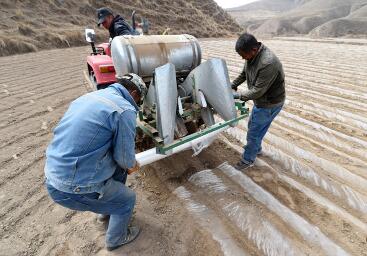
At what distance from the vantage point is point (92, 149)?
7.48 ft

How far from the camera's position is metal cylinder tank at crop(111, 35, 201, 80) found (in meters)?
4.07

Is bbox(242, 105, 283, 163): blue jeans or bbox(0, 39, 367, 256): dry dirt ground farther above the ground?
bbox(242, 105, 283, 163): blue jeans

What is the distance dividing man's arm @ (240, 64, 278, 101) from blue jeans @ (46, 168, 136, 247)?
72.5 inches

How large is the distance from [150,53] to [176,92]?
3.55 ft

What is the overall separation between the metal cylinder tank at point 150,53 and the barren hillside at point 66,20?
1074 cm

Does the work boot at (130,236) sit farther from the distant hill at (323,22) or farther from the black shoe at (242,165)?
the distant hill at (323,22)

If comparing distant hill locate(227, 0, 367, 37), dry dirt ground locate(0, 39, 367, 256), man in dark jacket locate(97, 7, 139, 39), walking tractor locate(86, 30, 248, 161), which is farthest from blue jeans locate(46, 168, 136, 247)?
distant hill locate(227, 0, 367, 37)

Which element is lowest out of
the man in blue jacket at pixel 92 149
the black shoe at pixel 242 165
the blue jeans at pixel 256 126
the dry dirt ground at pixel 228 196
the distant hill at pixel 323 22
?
the distant hill at pixel 323 22

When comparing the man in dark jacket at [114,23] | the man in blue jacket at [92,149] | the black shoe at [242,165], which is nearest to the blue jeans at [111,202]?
the man in blue jacket at [92,149]

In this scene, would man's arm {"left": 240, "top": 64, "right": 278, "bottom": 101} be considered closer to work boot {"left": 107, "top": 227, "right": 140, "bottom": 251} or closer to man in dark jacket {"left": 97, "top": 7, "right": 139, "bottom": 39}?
work boot {"left": 107, "top": 227, "right": 140, "bottom": 251}

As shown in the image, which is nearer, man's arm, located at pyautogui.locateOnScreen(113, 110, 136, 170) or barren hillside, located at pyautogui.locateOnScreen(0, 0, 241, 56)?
man's arm, located at pyautogui.locateOnScreen(113, 110, 136, 170)

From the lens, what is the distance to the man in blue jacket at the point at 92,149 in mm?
2250

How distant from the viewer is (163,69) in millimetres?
3289

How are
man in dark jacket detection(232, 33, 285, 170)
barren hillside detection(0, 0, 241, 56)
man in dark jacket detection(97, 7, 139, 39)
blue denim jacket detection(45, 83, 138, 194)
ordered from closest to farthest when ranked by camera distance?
1. blue denim jacket detection(45, 83, 138, 194)
2. man in dark jacket detection(232, 33, 285, 170)
3. man in dark jacket detection(97, 7, 139, 39)
4. barren hillside detection(0, 0, 241, 56)
